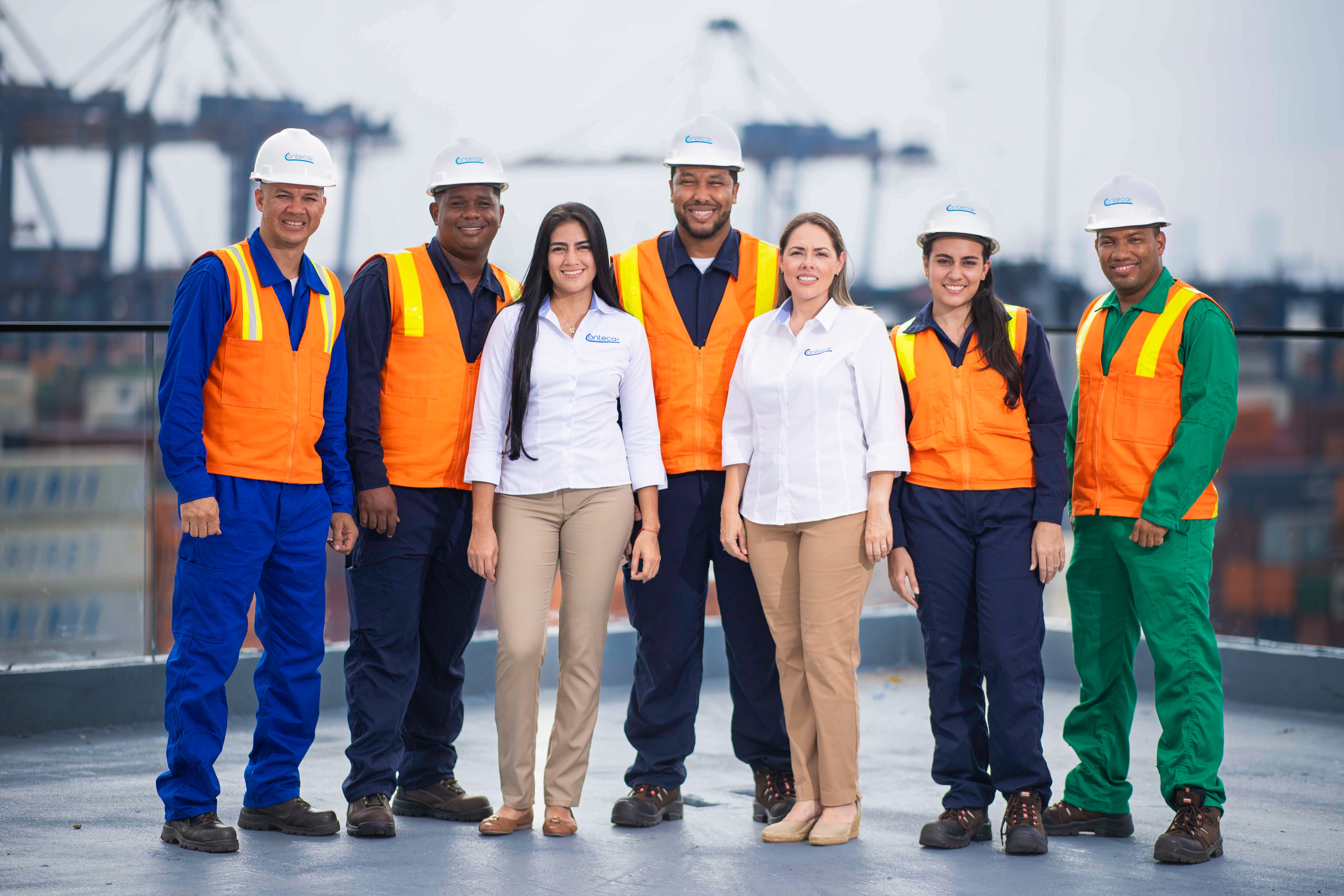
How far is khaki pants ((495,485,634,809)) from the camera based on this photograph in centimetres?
276

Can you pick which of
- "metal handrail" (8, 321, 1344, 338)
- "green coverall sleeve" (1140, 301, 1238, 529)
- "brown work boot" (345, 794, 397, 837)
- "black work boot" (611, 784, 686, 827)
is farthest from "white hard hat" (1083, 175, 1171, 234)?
"brown work boot" (345, 794, 397, 837)

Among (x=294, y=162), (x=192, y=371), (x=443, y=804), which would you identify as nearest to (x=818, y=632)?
(x=443, y=804)

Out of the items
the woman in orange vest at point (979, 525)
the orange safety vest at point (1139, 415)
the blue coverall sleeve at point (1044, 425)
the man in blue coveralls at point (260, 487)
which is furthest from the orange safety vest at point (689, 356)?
the orange safety vest at point (1139, 415)

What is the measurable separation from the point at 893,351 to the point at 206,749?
5.92 ft

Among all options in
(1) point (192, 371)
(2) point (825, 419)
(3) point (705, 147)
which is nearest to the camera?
(1) point (192, 371)

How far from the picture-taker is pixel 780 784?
2998 mm

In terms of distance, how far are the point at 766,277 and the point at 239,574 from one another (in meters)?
1.44

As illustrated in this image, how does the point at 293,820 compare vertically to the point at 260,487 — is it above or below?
below

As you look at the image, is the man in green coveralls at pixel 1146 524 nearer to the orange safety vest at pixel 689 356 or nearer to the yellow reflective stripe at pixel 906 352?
the yellow reflective stripe at pixel 906 352

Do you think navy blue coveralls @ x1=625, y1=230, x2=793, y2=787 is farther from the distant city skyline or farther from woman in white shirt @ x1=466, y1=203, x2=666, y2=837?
the distant city skyline

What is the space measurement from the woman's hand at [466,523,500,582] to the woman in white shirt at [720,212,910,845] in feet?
1.78

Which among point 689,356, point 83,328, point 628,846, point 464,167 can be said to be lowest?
point 628,846

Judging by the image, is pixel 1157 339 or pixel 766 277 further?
pixel 766 277

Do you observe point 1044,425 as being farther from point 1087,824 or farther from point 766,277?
point 1087,824
